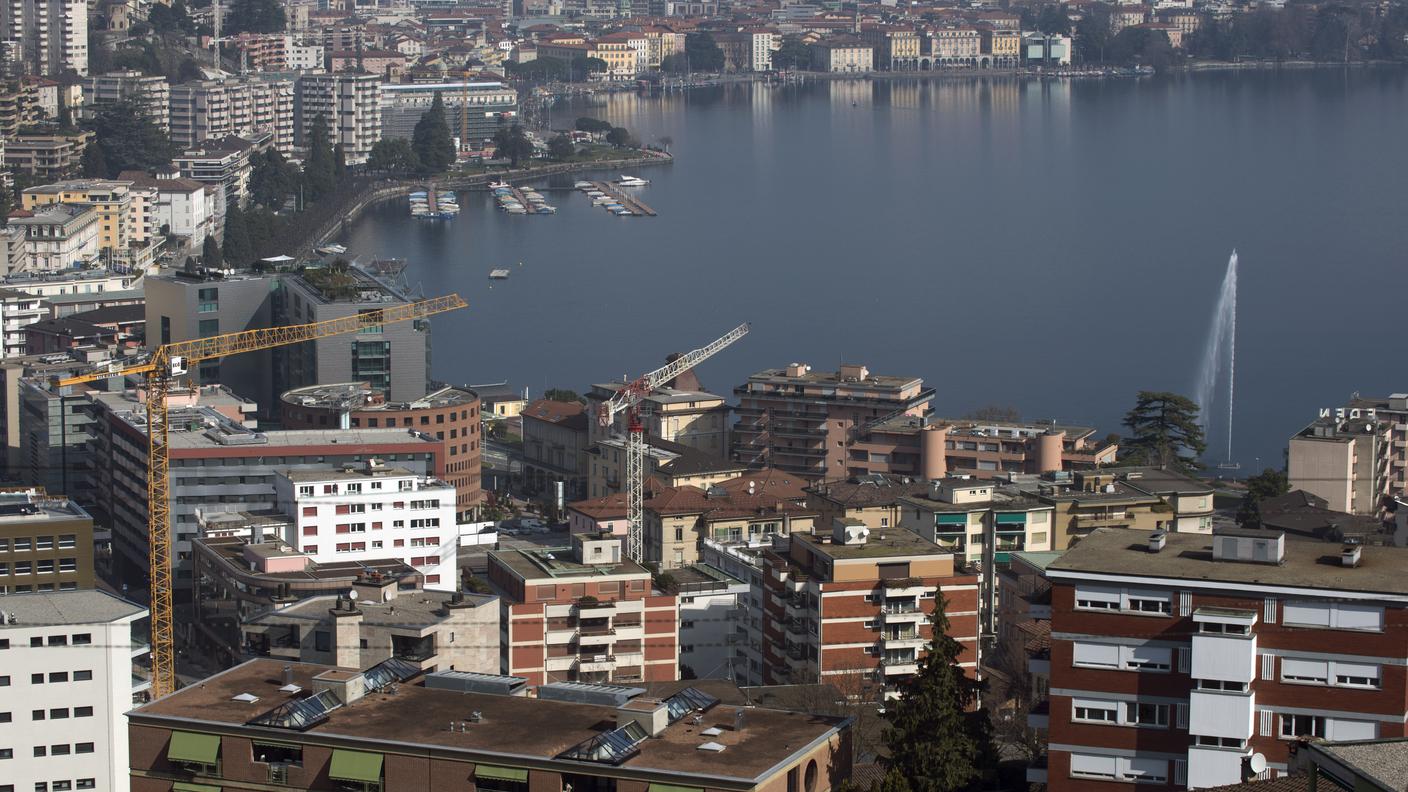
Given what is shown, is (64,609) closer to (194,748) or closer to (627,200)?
(194,748)

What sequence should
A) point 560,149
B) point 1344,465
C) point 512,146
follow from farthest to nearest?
point 560,149 → point 512,146 → point 1344,465

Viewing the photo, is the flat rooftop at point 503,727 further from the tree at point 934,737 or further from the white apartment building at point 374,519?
the white apartment building at point 374,519

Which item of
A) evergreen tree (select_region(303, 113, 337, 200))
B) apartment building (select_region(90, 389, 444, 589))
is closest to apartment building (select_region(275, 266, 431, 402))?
apartment building (select_region(90, 389, 444, 589))

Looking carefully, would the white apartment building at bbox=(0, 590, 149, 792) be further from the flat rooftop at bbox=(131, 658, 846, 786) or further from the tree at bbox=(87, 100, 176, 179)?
the tree at bbox=(87, 100, 176, 179)

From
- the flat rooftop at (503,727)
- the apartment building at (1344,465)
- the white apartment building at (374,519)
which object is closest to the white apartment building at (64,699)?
the flat rooftop at (503,727)

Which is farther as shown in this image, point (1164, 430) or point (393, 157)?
point (393, 157)

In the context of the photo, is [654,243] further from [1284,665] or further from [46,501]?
[1284,665]

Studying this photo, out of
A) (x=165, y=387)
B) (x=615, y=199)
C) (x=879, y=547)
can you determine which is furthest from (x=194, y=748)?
(x=615, y=199)
